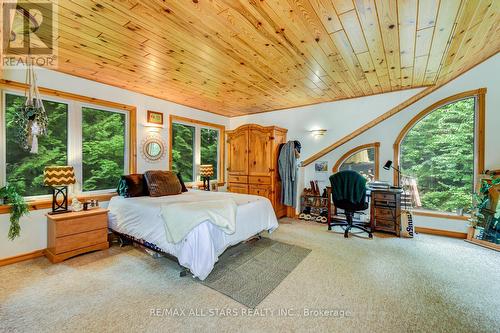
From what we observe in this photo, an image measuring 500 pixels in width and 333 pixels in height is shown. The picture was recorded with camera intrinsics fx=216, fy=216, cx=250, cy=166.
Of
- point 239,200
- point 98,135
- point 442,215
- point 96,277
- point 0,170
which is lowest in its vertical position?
point 96,277

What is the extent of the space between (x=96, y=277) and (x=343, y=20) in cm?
346

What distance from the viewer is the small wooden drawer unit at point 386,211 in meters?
3.61

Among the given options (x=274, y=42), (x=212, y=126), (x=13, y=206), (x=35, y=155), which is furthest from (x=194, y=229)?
(x=212, y=126)

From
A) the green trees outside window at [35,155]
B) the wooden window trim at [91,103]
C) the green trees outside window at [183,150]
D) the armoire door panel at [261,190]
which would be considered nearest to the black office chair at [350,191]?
the armoire door panel at [261,190]

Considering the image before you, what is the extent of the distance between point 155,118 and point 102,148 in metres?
1.04

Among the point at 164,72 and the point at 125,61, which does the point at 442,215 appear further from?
the point at 125,61

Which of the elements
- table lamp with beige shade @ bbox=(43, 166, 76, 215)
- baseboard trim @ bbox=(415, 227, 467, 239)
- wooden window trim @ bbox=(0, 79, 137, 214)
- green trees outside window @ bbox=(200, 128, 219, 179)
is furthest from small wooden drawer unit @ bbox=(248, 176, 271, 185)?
table lamp with beige shade @ bbox=(43, 166, 76, 215)

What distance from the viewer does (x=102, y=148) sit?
11.6 feet

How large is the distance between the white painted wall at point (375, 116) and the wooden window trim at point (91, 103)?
263cm

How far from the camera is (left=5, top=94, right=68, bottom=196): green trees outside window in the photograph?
2.71m

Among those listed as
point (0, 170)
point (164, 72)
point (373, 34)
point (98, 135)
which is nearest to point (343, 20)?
point (373, 34)

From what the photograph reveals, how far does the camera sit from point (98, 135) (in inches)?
137

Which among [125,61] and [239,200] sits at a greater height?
[125,61]

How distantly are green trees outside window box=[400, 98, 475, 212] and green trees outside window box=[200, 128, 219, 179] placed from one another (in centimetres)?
398
